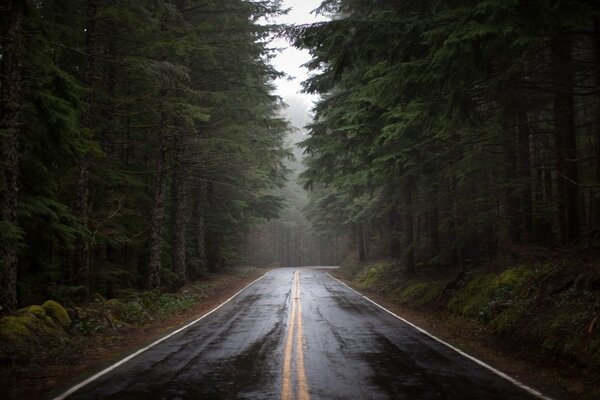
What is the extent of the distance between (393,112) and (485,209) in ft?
18.3

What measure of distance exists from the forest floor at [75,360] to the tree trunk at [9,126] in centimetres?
180

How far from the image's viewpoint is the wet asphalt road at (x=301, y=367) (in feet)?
21.2

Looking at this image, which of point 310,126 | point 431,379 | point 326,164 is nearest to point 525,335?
point 431,379

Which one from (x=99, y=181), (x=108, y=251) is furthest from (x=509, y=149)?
(x=108, y=251)

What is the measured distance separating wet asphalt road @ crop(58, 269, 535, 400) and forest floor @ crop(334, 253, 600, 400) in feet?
2.38

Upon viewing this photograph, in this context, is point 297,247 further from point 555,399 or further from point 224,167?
point 555,399

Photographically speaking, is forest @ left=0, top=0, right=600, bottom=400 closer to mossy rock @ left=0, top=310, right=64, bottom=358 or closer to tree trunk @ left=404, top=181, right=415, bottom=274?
mossy rock @ left=0, top=310, right=64, bottom=358

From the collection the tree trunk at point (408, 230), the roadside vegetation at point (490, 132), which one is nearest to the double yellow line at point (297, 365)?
the roadside vegetation at point (490, 132)

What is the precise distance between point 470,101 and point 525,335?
5.51 metres

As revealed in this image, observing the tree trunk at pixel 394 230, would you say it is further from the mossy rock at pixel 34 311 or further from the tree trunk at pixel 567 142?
the mossy rock at pixel 34 311

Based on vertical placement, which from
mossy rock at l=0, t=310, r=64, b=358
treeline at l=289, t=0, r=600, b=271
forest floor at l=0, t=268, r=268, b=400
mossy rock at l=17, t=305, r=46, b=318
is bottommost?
forest floor at l=0, t=268, r=268, b=400

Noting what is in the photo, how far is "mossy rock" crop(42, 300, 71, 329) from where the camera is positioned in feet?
35.2

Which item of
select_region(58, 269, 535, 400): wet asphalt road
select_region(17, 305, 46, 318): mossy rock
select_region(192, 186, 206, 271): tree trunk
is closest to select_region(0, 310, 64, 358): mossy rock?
select_region(17, 305, 46, 318): mossy rock

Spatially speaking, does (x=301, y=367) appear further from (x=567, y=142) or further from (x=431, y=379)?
(x=567, y=142)
